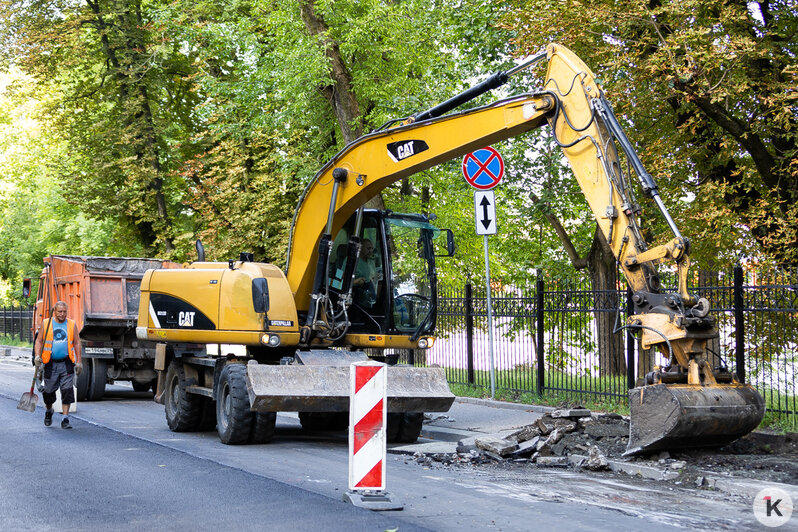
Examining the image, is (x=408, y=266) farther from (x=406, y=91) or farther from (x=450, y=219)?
(x=450, y=219)

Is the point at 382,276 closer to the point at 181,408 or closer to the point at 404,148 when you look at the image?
the point at 404,148

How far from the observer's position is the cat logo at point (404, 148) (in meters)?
11.5

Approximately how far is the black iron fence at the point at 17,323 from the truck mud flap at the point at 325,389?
1335 inches

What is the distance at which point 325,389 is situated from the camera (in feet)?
36.3

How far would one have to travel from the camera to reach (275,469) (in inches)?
376

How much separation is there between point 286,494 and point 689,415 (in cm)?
391

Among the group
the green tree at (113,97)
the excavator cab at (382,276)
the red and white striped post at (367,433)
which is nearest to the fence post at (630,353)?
the excavator cab at (382,276)

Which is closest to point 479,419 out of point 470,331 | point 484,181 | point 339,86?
point 470,331

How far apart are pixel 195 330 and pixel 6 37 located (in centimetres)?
2456

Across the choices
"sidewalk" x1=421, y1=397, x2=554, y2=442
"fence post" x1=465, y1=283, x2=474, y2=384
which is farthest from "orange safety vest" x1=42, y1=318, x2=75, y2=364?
"fence post" x1=465, y1=283, x2=474, y2=384

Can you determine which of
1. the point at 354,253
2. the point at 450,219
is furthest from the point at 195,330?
the point at 450,219

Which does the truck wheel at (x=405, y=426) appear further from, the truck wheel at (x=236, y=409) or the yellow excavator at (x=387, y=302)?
the truck wheel at (x=236, y=409)

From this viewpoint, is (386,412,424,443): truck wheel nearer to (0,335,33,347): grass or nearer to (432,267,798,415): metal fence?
(432,267,798,415): metal fence

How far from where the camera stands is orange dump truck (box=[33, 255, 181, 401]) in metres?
18.4
